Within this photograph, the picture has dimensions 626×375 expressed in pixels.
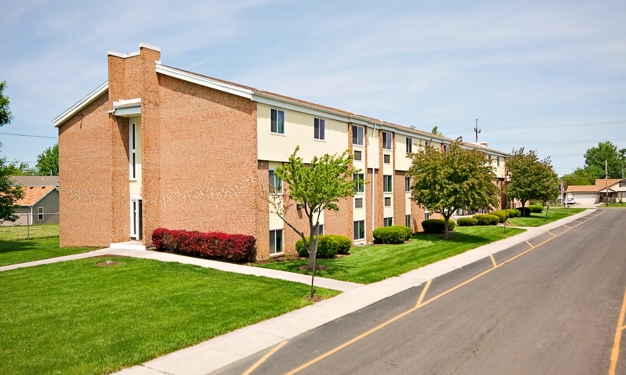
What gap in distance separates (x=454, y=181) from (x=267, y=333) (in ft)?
76.3

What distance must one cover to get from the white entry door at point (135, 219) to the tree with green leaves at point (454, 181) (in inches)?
723

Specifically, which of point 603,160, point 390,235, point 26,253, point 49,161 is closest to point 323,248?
point 390,235

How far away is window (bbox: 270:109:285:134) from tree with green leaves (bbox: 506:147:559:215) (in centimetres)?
3653

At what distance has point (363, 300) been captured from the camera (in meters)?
15.1

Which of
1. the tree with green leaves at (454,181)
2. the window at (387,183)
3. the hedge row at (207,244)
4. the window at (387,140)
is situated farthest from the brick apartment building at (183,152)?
the tree with green leaves at (454,181)

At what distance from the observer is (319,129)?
2686 cm

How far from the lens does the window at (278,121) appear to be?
2353 cm

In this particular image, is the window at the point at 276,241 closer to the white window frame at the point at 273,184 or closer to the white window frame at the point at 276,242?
the white window frame at the point at 276,242

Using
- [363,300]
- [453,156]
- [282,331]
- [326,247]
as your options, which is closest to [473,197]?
[453,156]

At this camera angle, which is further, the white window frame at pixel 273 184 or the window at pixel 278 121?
the window at pixel 278 121

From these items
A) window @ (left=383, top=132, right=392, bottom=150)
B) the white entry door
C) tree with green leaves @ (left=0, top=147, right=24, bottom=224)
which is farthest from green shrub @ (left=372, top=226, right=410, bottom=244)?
tree with green leaves @ (left=0, top=147, right=24, bottom=224)

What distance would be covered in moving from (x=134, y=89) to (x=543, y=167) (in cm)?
4416

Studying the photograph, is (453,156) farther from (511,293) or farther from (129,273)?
(129,273)

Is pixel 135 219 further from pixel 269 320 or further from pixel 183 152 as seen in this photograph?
pixel 269 320
